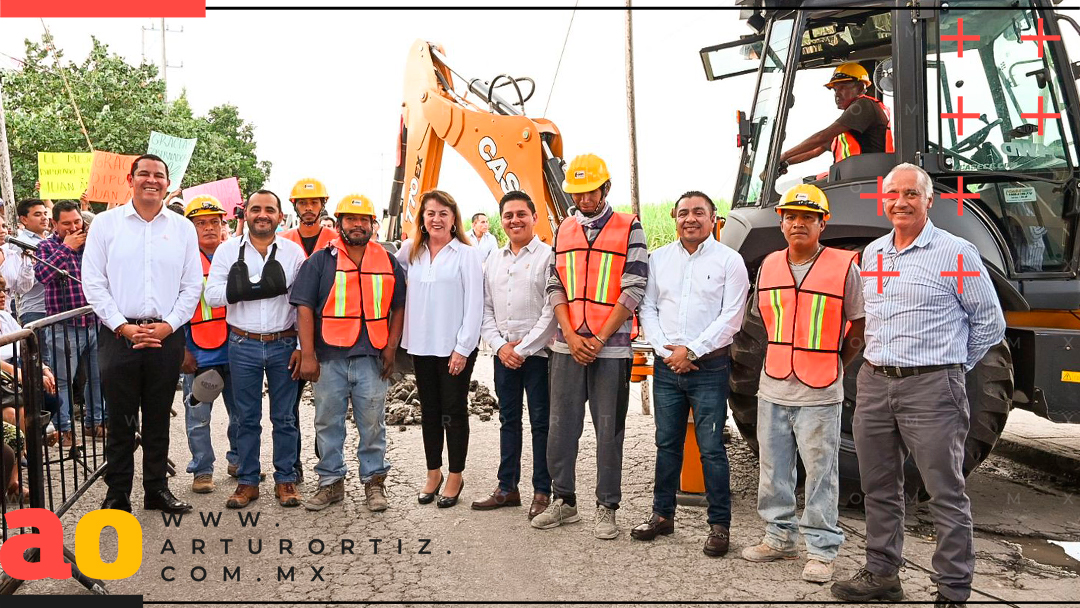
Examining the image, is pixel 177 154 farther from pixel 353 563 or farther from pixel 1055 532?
pixel 1055 532

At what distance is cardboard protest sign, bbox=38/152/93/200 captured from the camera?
10242 millimetres

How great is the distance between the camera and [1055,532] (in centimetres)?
505

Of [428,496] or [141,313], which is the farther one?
[428,496]

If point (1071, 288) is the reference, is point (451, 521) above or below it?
below

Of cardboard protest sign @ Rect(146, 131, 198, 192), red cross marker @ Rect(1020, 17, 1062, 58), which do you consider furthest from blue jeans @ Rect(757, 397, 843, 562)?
cardboard protest sign @ Rect(146, 131, 198, 192)

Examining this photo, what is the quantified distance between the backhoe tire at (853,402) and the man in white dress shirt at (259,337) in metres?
2.73

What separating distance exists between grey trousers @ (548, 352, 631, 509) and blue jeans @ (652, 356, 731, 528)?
22cm

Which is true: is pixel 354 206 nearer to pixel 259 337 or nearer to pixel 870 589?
pixel 259 337

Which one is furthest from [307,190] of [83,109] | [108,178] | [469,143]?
[83,109]

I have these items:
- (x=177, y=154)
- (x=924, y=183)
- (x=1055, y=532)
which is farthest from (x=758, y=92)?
(x=177, y=154)

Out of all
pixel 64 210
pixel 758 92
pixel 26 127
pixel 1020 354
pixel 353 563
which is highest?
pixel 26 127

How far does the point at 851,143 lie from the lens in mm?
5312

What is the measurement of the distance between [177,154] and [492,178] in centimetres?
549

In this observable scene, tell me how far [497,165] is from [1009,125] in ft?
13.5
